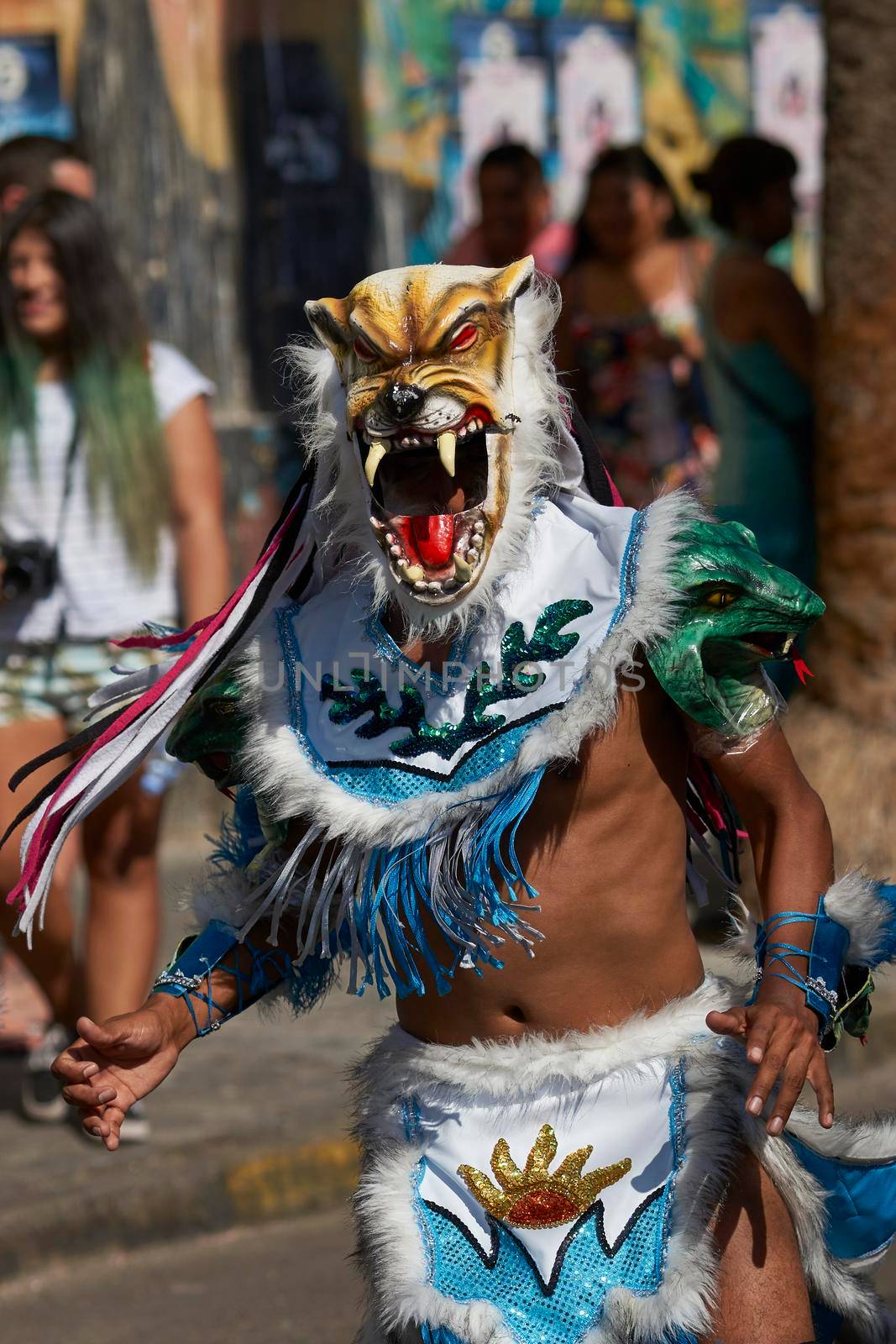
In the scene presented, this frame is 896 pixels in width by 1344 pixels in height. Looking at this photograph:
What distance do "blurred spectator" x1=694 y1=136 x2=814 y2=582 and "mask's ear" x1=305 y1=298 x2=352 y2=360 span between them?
3.55 meters

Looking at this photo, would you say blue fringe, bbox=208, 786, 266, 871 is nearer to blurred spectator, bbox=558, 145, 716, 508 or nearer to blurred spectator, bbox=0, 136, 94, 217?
blurred spectator, bbox=0, 136, 94, 217

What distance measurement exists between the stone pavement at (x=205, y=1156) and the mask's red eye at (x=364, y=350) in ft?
7.23

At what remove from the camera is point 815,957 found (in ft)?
8.28

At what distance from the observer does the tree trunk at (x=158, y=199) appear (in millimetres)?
8164

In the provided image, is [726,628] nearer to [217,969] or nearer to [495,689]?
[495,689]

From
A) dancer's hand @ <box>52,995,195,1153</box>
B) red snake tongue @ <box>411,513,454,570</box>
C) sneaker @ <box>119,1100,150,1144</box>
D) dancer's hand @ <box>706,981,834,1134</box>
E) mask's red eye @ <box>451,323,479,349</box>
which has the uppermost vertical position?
mask's red eye @ <box>451,323,479,349</box>

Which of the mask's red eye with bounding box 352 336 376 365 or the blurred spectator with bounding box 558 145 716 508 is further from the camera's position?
the blurred spectator with bounding box 558 145 716 508

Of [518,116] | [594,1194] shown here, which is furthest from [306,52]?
[594,1194]

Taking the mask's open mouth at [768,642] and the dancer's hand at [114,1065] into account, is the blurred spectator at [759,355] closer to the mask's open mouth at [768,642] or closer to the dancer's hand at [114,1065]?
the mask's open mouth at [768,642]

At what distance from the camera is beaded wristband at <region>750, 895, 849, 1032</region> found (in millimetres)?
2492

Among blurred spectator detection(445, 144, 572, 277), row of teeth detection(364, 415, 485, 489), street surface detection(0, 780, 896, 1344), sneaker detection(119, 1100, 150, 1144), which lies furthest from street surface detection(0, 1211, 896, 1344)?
blurred spectator detection(445, 144, 572, 277)

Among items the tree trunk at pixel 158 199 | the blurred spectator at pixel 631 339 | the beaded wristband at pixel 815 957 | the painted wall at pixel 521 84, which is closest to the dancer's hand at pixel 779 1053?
the beaded wristband at pixel 815 957

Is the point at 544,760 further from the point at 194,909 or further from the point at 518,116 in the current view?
the point at 518,116

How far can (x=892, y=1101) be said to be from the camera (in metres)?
5.08
